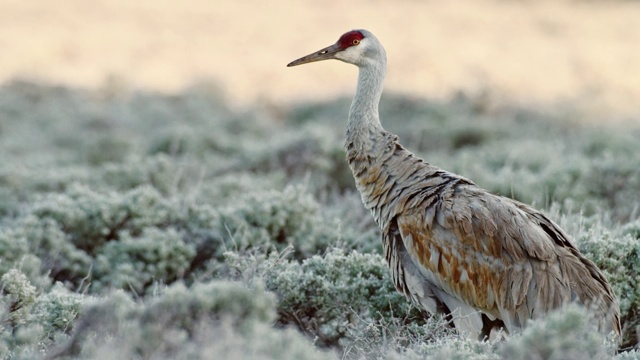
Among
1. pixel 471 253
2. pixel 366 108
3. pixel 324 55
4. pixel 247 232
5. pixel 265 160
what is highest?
pixel 324 55

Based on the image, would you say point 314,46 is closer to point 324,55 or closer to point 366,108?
point 324,55

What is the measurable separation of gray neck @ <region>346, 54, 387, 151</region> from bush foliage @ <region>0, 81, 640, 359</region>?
2.71 ft

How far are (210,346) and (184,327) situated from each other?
40 centimetres

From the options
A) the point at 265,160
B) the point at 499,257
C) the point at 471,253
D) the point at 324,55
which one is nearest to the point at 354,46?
the point at 324,55

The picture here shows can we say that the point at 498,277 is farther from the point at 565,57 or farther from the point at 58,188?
the point at 565,57

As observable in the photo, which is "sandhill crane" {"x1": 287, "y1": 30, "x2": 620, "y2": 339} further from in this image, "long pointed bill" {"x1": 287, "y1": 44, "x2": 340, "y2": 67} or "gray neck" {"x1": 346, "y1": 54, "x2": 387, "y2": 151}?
"long pointed bill" {"x1": 287, "y1": 44, "x2": 340, "y2": 67}

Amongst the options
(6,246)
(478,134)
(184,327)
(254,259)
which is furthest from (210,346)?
(478,134)

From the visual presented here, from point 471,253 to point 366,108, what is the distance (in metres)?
1.40

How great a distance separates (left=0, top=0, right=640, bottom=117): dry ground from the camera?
1905 cm

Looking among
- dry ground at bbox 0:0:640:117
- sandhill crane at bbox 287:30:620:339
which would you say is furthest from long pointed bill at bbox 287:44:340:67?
dry ground at bbox 0:0:640:117

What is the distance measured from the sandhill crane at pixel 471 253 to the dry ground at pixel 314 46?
453 inches

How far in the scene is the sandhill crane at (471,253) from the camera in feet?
17.3

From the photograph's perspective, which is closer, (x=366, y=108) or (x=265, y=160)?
(x=366, y=108)

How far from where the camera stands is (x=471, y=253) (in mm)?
5406
